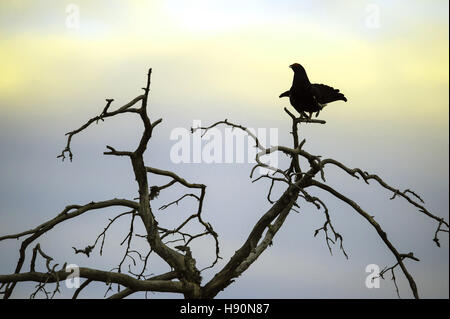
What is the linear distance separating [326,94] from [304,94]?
27.4 inches

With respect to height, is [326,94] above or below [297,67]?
below

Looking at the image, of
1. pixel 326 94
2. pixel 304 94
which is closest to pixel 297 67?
pixel 304 94

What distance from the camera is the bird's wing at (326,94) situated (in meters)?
11.0

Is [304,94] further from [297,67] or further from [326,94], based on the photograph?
[326,94]

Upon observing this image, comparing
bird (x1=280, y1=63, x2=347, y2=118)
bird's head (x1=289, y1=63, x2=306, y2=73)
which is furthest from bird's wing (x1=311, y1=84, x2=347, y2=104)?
bird's head (x1=289, y1=63, x2=306, y2=73)

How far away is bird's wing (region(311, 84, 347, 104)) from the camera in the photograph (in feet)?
36.0

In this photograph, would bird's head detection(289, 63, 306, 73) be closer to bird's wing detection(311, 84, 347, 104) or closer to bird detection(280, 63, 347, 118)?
bird detection(280, 63, 347, 118)

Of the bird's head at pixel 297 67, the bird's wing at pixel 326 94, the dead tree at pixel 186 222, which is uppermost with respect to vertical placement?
the bird's head at pixel 297 67

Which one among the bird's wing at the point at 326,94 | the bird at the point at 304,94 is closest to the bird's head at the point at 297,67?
the bird at the point at 304,94

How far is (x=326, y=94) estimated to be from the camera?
442 inches

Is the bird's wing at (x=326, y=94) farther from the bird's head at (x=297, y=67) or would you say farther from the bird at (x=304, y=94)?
the bird's head at (x=297, y=67)
